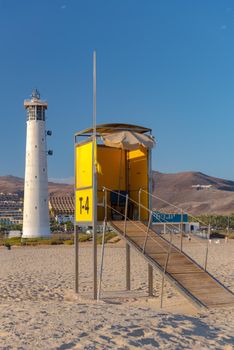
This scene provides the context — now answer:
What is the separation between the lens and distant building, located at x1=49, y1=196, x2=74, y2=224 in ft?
243

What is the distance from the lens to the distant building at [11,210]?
8580 cm

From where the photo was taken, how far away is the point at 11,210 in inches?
4552

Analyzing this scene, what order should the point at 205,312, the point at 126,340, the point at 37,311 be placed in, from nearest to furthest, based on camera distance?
the point at 126,340 → the point at 37,311 → the point at 205,312

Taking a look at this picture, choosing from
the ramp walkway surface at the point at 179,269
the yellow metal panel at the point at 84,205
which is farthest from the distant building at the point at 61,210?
the ramp walkway surface at the point at 179,269

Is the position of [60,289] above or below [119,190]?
below

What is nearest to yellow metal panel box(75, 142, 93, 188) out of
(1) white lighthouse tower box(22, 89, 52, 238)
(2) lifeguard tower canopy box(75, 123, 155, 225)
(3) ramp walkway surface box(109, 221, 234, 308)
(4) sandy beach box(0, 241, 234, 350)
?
(2) lifeguard tower canopy box(75, 123, 155, 225)

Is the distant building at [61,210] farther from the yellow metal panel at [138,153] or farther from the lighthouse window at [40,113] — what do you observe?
the yellow metal panel at [138,153]

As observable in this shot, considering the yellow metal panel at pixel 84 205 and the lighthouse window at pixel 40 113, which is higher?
the lighthouse window at pixel 40 113

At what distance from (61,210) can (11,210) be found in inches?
1500

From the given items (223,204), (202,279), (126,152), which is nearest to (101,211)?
(126,152)

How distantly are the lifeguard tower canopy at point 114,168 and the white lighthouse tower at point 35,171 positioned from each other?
92.7 feet

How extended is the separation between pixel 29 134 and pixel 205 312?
112 ft

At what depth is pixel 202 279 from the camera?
10203 mm

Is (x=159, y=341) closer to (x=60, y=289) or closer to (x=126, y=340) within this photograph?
(x=126, y=340)
